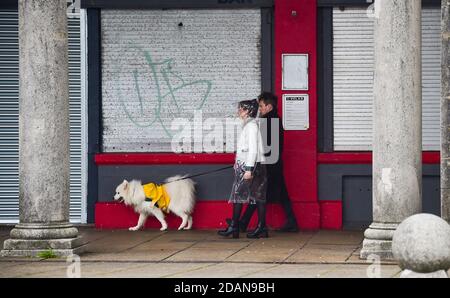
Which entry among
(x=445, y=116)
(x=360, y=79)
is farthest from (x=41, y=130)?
(x=360, y=79)

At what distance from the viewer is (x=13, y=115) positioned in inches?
661

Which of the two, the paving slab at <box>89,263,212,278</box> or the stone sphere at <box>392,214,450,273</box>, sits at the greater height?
the stone sphere at <box>392,214,450,273</box>

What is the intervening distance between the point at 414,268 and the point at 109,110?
8.14m

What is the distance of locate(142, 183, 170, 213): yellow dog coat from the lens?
15906mm

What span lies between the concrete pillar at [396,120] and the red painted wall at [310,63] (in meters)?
3.33

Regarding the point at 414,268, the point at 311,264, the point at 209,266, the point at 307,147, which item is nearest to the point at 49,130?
the point at 209,266

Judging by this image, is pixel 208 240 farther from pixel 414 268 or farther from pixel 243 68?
pixel 414 268

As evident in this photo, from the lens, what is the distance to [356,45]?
52.9ft

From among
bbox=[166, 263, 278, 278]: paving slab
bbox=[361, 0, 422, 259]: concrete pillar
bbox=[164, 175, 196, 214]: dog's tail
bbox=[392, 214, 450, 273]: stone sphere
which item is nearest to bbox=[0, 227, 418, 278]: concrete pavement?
bbox=[166, 263, 278, 278]: paving slab

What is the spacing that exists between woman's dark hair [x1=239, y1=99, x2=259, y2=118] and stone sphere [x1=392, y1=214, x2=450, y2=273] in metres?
5.86

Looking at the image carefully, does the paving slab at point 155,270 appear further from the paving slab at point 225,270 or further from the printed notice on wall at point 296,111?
the printed notice on wall at point 296,111

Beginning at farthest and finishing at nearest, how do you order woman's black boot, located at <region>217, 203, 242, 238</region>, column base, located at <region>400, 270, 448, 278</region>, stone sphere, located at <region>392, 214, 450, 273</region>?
1. woman's black boot, located at <region>217, 203, 242, 238</region>
2. column base, located at <region>400, 270, 448, 278</region>
3. stone sphere, located at <region>392, 214, 450, 273</region>

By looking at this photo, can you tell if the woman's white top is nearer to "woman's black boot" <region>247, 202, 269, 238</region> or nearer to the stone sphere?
"woman's black boot" <region>247, 202, 269, 238</region>
